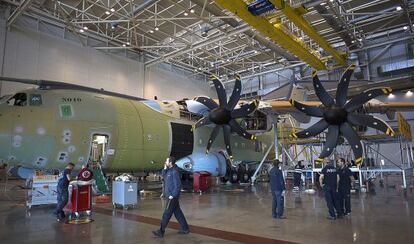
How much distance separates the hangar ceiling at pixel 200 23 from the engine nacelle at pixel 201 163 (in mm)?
10355

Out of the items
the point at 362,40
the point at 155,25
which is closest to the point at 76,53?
the point at 155,25

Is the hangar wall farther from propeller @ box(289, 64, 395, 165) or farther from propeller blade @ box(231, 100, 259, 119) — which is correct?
propeller @ box(289, 64, 395, 165)

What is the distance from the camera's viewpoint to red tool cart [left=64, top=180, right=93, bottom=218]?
990 cm

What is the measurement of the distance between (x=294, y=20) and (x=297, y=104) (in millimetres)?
8034

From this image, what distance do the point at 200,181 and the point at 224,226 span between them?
944 centimetres

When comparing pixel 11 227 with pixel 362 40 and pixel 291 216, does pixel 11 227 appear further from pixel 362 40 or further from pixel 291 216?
pixel 362 40

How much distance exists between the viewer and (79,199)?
997cm

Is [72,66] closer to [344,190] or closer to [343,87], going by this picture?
[343,87]

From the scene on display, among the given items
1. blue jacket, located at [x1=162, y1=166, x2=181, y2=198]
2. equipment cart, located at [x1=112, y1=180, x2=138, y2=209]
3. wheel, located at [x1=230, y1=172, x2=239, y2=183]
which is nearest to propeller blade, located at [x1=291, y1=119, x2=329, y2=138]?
equipment cart, located at [x1=112, y1=180, x2=138, y2=209]

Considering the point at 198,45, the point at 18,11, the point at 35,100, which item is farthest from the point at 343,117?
the point at 18,11

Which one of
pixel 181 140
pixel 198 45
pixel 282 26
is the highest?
pixel 198 45

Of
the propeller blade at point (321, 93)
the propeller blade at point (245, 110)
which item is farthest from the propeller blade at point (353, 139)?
the propeller blade at point (245, 110)

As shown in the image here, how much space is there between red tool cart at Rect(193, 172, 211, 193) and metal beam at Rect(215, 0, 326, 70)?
9720 millimetres

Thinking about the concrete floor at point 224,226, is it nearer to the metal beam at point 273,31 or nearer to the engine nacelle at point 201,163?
the engine nacelle at point 201,163
